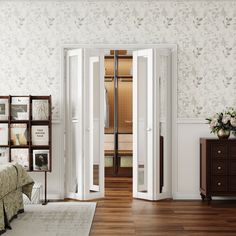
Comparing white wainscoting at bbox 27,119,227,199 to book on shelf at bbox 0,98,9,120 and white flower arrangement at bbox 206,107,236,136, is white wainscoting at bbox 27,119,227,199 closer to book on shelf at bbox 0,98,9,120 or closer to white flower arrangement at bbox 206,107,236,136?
white flower arrangement at bbox 206,107,236,136

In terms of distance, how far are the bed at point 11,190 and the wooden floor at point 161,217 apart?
842 mm

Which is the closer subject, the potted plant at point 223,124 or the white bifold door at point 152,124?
the potted plant at point 223,124

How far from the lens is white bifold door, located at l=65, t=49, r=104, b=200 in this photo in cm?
671

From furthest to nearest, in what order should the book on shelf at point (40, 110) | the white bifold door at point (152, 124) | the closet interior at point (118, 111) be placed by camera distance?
the closet interior at point (118, 111), the white bifold door at point (152, 124), the book on shelf at point (40, 110)

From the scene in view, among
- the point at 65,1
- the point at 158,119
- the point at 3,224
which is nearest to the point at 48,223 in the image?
the point at 3,224

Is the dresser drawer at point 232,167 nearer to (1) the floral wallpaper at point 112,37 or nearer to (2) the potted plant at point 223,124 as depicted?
(2) the potted plant at point 223,124

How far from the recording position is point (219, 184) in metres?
6.39

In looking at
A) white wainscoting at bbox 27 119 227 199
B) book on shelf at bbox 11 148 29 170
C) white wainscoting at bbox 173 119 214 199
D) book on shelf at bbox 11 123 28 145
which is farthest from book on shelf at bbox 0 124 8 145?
white wainscoting at bbox 173 119 214 199

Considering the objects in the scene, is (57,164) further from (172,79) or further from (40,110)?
(172,79)

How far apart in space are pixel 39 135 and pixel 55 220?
157 centimetres

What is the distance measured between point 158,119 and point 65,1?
6.72 ft

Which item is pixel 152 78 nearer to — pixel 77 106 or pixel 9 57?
pixel 77 106

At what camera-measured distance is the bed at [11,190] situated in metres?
4.69

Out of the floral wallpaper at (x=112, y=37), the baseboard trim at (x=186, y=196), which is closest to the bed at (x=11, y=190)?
the floral wallpaper at (x=112, y=37)
